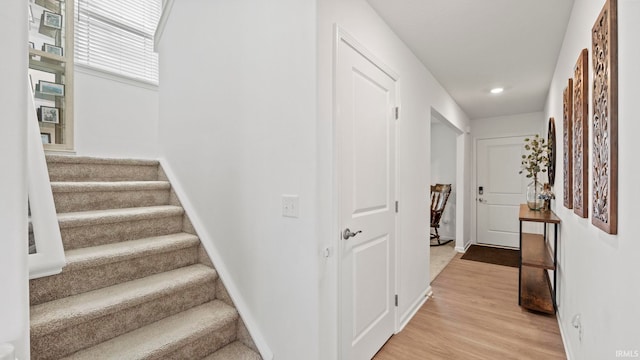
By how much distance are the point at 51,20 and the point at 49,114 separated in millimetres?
891

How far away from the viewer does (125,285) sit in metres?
1.67

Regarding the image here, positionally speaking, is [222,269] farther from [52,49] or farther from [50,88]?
[52,49]

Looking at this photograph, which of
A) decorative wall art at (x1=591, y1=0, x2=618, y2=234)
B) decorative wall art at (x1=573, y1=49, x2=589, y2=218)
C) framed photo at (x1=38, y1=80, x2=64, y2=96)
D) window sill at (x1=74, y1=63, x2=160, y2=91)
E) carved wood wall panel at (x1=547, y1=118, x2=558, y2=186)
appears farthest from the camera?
carved wood wall panel at (x1=547, y1=118, x2=558, y2=186)

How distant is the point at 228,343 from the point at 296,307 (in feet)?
1.86

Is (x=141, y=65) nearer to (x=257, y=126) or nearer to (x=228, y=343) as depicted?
(x=257, y=126)

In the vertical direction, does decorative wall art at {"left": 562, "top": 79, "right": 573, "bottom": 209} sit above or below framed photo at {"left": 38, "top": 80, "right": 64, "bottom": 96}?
below

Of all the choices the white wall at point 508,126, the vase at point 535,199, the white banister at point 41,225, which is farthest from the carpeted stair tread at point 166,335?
the white wall at point 508,126

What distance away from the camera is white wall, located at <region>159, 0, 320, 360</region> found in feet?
4.96

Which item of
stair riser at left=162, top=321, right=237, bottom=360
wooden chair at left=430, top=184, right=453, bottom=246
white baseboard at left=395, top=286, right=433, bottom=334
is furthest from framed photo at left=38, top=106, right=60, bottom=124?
wooden chair at left=430, top=184, right=453, bottom=246

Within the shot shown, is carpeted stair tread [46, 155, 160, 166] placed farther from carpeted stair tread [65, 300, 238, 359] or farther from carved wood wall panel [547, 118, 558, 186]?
carved wood wall panel [547, 118, 558, 186]

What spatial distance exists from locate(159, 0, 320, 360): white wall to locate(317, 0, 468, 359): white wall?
8 cm

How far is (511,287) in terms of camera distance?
10.8ft

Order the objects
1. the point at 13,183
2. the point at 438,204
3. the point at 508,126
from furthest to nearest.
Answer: the point at 438,204 → the point at 508,126 → the point at 13,183

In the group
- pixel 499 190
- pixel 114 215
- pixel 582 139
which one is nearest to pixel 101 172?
pixel 114 215
